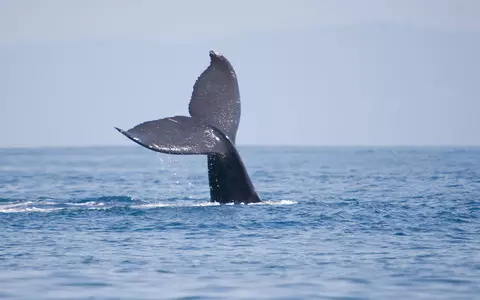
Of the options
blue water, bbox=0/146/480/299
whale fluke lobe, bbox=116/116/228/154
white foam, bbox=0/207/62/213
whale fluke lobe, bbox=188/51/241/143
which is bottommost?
blue water, bbox=0/146/480/299

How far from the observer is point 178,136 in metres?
16.7

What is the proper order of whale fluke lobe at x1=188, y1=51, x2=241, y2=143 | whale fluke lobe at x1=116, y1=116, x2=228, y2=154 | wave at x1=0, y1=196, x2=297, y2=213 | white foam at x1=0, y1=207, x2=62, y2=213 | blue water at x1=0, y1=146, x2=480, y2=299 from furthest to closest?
1. wave at x1=0, y1=196, x2=297, y2=213
2. white foam at x1=0, y1=207, x2=62, y2=213
3. whale fluke lobe at x1=188, y1=51, x2=241, y2=143
4. whale fluke lobe at x1=116, y1=116, x2=228, y2=154
5. blue water at x1=0, y1=146, x2=480, y2=299

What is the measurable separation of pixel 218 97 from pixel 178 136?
152 cm

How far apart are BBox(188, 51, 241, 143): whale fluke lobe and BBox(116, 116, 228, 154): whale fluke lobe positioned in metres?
0.29

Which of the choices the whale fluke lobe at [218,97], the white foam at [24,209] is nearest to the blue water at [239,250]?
the white foam at [24,209]

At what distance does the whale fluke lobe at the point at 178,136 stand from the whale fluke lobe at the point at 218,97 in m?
0.29

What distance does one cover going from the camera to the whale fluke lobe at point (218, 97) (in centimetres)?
1773

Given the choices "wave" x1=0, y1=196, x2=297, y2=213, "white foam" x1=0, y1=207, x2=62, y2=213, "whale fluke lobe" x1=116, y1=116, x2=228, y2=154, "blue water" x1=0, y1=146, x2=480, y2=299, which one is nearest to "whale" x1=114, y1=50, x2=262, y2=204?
"whale fluke lobe" x1=116, y1=116, x2=228, y2=154

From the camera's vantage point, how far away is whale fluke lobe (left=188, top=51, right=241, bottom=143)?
1773 cm

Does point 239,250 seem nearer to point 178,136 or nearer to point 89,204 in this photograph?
point 178,136

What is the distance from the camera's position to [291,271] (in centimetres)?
1292

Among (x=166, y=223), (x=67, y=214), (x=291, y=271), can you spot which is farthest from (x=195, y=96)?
(x=291, y=271)

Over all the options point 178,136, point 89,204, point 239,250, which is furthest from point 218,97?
point 89,204

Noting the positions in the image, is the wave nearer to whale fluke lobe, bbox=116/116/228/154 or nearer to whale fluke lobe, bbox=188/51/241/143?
whale fluke lobe, bbox=188/51/241/143
